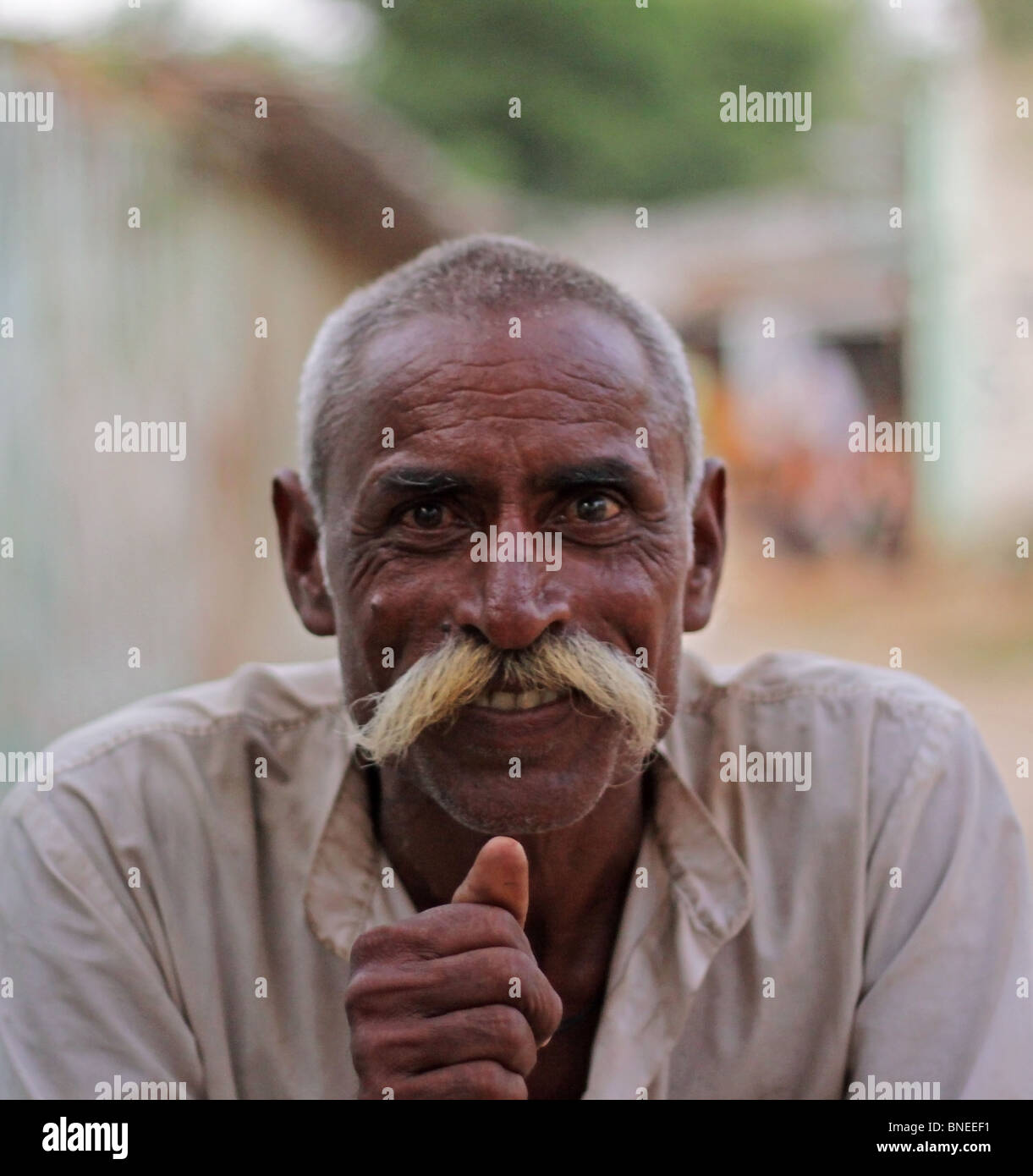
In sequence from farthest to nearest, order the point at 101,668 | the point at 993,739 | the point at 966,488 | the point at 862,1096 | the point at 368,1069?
1. the point at 966,488
2. the point at 993,739
3. the point at 101,668
4. the point at 862,1096
5. the point at 368,1069

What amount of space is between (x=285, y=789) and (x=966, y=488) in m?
12.8

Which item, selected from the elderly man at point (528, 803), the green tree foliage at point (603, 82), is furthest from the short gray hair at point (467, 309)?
the green tree foliage at point (603, 82)

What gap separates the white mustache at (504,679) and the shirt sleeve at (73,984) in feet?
1.77

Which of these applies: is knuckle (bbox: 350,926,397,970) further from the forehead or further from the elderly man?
the forehead

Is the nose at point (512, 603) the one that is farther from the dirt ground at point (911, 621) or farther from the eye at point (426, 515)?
the dirt ground at point (911, 621)

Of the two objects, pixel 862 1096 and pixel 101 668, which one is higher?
pixel 101 668

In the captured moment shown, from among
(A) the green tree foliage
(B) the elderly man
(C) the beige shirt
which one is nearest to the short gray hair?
(B) the elderly man

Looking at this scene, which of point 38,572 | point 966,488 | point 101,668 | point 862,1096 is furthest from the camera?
point 966,488

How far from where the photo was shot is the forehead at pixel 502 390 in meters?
2.33

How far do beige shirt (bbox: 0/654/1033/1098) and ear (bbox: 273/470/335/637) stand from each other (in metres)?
0.25

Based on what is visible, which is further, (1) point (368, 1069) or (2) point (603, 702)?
(2) point (603, 702)

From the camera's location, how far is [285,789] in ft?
8.73
